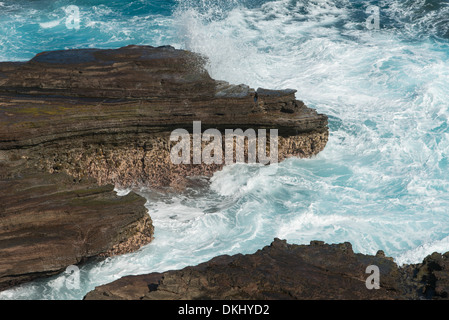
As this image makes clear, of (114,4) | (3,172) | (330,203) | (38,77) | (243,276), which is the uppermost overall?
(114,4)

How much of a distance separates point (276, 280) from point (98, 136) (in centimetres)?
719

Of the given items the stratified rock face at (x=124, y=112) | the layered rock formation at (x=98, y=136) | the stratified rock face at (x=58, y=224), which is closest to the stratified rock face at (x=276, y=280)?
the stratified rock face at (x=58, y=224)

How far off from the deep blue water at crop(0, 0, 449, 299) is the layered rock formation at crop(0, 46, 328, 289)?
665 mm

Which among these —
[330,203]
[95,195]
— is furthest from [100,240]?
[330,203]

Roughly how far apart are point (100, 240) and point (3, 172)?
9.12 ft

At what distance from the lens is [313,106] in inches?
773

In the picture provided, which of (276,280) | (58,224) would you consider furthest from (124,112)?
(276,280)

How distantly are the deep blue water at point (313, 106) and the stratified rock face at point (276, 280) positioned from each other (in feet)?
8.99

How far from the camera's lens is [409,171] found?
636 inches

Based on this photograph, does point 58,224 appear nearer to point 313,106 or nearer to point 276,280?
point 276,280

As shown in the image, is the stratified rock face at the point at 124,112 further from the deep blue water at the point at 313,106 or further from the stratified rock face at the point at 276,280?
the stratified rock face at the point at 276,280

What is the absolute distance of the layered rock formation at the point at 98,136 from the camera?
11.0 m

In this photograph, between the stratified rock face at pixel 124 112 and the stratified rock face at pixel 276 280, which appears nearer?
the stratified rock face at pixel 276 280
